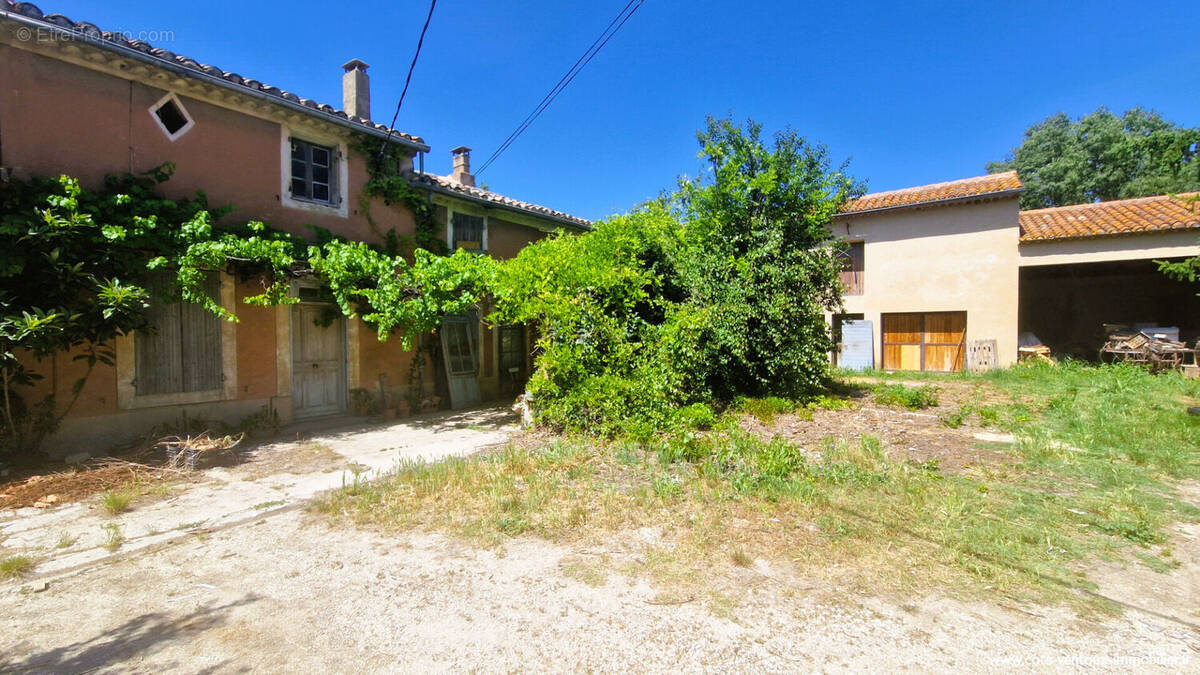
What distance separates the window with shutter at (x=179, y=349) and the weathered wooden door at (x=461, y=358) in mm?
3776

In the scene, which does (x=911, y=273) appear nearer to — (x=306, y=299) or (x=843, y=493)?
(x=843, y=493)

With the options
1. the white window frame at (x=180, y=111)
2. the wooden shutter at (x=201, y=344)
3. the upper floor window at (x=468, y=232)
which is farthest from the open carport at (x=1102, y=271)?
the white window frame at (x=180, y=111)

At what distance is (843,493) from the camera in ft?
15.6

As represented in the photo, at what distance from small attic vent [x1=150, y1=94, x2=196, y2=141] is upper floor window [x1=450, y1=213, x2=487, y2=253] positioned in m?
4.52

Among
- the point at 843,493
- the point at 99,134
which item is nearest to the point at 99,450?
the point at 99,134

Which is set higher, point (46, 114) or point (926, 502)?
point (46, 114)

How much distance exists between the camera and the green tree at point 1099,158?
22031 millimetres

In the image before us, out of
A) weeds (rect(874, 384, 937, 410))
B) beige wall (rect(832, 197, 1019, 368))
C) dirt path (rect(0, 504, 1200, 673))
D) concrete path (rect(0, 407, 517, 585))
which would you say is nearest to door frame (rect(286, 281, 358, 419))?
concrete path (rect(0, 407, 517, 585))

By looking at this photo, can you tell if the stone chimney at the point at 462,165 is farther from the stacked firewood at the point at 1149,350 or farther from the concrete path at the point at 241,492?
the stacked firewood at the point at 1149,350

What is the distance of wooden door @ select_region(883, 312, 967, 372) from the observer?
1502 centimetres

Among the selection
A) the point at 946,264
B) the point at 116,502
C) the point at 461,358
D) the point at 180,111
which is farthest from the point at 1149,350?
the point at 180,111

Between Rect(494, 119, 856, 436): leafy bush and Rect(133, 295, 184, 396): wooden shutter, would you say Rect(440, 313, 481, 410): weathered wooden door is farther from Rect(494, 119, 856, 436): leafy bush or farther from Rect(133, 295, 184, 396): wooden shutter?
Rect(133, 295, 184, 396): wooden shutter

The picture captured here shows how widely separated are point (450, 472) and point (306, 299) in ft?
17.0

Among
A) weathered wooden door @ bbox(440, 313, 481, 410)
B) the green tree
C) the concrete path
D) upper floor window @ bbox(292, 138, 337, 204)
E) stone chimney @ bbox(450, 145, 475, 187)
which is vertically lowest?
the concrete path
